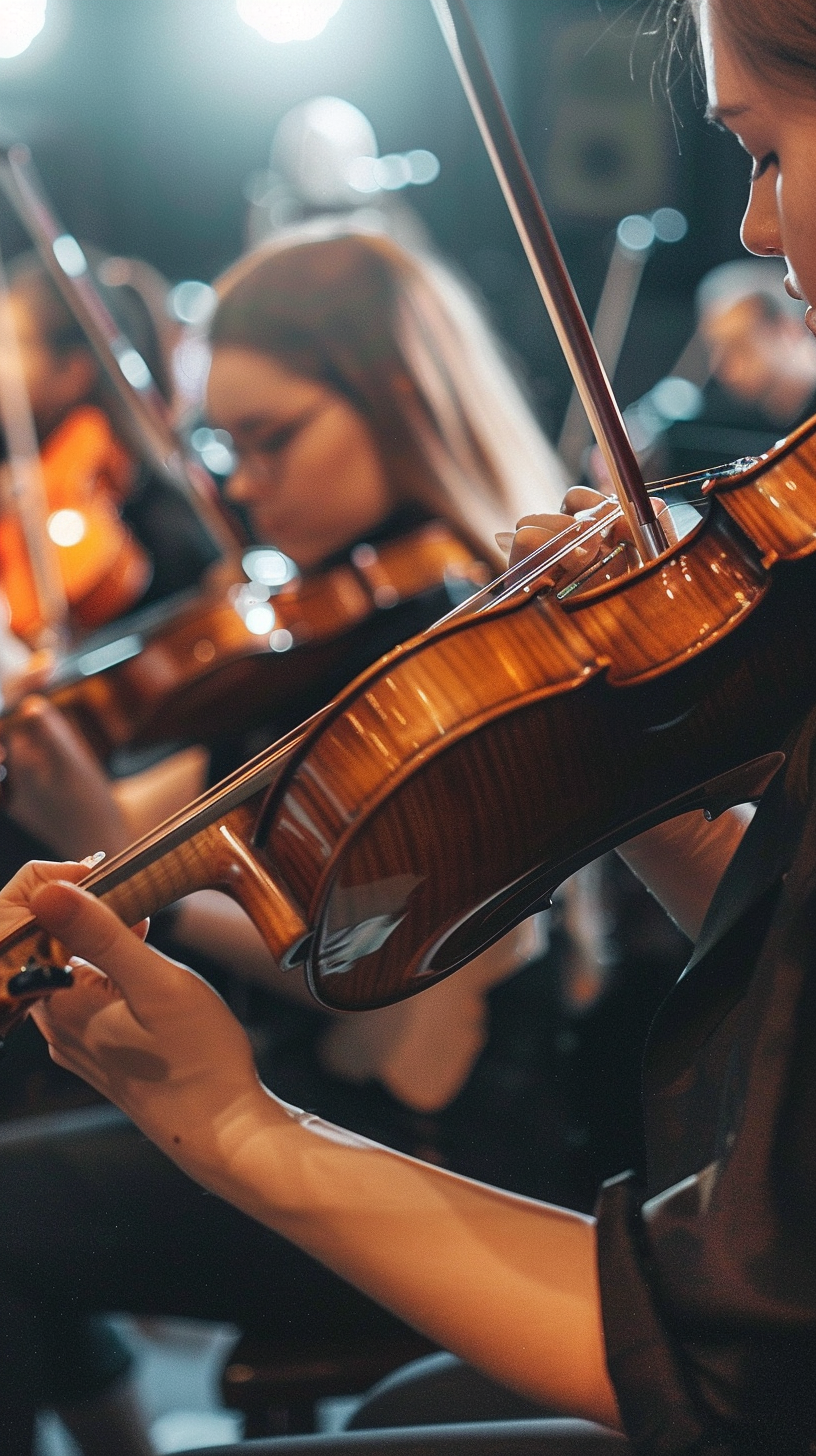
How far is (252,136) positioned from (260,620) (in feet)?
9.11

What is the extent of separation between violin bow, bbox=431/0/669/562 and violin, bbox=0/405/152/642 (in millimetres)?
1215

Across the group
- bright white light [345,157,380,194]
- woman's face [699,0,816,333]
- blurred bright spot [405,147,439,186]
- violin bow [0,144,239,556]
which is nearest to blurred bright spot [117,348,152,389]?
violin bow [0,144,239,556]

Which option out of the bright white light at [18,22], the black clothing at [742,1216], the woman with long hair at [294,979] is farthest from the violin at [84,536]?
the black clothing at [742,1216]

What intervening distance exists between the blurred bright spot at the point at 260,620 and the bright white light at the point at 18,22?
7.57 feet

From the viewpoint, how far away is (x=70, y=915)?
449mm

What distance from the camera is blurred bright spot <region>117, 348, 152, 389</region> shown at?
5.70ft

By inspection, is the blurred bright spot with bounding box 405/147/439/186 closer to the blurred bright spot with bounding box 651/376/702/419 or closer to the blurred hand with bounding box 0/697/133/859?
the blurred bright spot with bounding box 651/376/702/419

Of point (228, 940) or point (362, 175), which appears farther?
point (362, 175)

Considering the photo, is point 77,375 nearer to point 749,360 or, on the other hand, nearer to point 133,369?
point 133,369

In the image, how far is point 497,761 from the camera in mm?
437

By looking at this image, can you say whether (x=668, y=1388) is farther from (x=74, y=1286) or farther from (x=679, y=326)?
(x=679, y=326)

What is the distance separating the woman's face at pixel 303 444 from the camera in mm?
1149

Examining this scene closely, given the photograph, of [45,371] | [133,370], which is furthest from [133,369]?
[45,371]

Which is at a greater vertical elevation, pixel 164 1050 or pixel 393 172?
pixel 393 172
